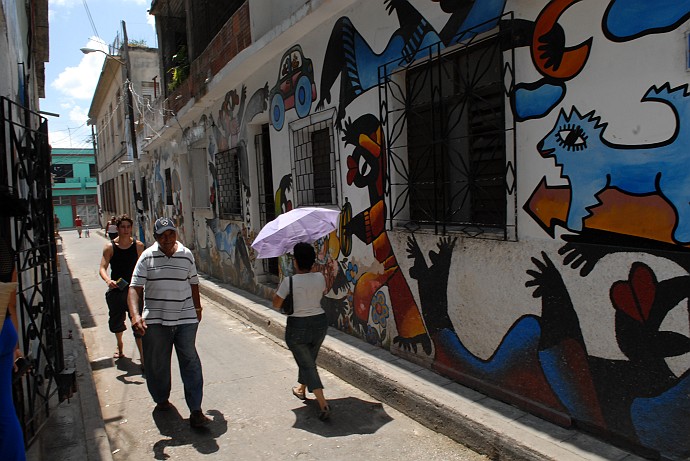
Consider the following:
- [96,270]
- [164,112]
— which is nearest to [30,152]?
[164,112]

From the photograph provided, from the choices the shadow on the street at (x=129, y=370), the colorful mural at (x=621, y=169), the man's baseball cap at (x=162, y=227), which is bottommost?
the shadow on the street at (x=129, y=370)

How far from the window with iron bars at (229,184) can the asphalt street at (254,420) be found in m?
3.77

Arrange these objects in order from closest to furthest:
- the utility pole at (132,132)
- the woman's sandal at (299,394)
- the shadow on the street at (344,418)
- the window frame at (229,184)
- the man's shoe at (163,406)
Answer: the shadow on the street at (344,418) < the man's shoe at (163,406) < the woman's sandal at (299,394) < the window frame at (229,184) < the utility pole at (132,132)

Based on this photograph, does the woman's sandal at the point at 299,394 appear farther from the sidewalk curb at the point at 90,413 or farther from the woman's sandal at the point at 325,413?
the sidewalk curb at the point at 90,413

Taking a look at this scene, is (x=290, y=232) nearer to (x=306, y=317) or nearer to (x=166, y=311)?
(x=306, y=317)

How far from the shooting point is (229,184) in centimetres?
950

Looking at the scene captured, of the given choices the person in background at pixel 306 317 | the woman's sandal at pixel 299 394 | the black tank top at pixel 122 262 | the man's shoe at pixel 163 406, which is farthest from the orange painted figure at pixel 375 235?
the black tank top at pixel 122 262

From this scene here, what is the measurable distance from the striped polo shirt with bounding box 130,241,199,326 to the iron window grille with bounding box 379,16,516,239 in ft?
6.39

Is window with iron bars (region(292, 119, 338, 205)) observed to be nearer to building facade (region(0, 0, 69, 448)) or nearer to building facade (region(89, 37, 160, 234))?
building facade (region(0, 0, 69, 448))

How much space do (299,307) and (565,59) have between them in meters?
2.54

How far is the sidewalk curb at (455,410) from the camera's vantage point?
9.64 feet

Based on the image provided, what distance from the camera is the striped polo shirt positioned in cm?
395

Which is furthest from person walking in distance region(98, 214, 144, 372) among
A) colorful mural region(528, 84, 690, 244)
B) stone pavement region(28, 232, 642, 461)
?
colorful mural region(528, 84, 690, 244)

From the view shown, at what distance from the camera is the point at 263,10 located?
6945 millimetres
